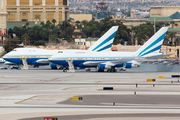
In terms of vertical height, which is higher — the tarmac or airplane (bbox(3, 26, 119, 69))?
airplane (bbox(3, 26, 119, 69))

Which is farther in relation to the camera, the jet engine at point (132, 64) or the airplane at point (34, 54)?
the airplane at point (34, 54)

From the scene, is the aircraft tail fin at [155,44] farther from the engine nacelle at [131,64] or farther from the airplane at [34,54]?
the airplane at [34,54]

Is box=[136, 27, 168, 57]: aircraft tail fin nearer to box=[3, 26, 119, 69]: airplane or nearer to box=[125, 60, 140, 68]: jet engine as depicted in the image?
box=[125, 60, 140, 68]: jet engine

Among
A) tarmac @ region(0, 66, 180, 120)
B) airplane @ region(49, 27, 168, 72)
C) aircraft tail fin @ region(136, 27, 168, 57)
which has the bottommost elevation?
tarmac @ region(0, 66, 180, 120)

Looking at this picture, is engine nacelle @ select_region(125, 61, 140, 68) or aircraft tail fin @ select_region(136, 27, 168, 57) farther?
aircraft tail fin @ select_region(136, 27, 168, 57)

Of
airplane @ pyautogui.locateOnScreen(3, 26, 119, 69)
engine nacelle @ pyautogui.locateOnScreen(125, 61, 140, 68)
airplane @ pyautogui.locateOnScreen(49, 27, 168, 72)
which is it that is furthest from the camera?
airplane @ pyautogui.locateOnScreen(3, 26, 119, 69)

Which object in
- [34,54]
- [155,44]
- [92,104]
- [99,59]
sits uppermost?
[155,44]

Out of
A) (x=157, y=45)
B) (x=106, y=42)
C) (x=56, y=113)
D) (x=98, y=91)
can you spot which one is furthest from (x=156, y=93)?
(x=106, y=42)

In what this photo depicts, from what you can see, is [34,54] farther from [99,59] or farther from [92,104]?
[92,104]

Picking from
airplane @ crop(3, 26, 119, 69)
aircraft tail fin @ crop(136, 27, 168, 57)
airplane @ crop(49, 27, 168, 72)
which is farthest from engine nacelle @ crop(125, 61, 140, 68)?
airplane @ crop(3, 26, 119, 69)

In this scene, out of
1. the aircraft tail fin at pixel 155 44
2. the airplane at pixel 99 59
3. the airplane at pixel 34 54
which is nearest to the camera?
the airplane at pixel 99 59

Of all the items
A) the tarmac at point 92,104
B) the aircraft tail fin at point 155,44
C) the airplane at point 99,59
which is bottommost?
the tarmac at point 92,104

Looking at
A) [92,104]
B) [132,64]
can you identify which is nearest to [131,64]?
[132,64]

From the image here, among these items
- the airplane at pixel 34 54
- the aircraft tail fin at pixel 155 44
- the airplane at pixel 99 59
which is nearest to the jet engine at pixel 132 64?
the airplane at pixel 99 59
